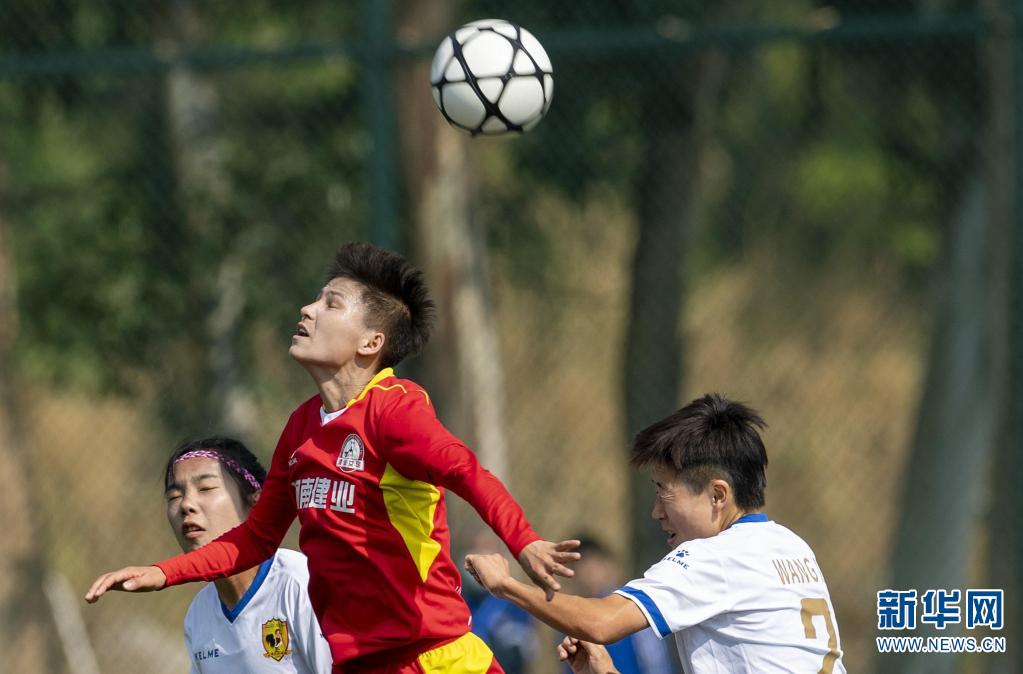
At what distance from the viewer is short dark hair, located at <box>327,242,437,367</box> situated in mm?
3873

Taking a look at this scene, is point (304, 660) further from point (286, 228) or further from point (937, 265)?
point (937, 265)

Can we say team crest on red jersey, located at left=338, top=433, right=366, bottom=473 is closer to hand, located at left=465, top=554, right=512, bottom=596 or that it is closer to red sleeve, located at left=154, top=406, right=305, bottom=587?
red sleeve, located at left=154, top=406, right=305, bottom=587

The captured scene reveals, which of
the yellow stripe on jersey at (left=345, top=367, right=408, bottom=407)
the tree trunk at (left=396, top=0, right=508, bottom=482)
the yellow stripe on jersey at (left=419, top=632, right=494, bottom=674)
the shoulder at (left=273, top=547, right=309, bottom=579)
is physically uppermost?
the tree trunk at (left=396, top=0, right=508, bottom=482)

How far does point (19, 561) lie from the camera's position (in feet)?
25.2

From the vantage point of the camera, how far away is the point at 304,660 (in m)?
4.05

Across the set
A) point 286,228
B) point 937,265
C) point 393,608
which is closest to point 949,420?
point 937,265

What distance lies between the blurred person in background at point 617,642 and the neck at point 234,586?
939mm

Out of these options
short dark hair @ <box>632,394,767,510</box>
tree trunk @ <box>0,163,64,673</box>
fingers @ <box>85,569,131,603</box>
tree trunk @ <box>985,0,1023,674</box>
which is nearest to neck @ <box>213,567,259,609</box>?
fingers @ <box>85,569,131,603</box>

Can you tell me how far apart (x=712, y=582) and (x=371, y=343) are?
42.0 inches

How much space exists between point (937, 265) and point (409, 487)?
253 inches

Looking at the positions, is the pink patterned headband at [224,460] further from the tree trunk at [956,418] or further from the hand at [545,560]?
the tree trunk at [956,418]

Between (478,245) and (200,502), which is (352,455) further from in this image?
(478,245)

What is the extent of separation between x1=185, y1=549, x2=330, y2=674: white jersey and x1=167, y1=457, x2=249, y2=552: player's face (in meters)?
0.17

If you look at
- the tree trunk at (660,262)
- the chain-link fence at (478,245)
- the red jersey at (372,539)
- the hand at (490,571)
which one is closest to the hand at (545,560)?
the hand at (490,571)
